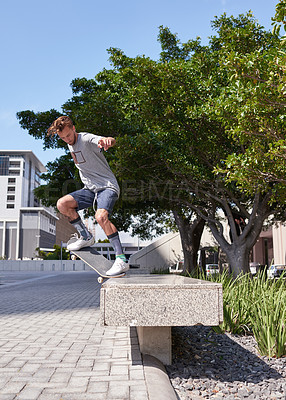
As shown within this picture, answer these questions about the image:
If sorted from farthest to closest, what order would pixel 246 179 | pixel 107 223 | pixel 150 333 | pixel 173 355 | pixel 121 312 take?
1. pixel 246 179
2. pixel 107 223
3. pixel 173 355
4. pixel 150 333
5. pixel 121 312

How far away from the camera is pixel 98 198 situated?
5.05 meters

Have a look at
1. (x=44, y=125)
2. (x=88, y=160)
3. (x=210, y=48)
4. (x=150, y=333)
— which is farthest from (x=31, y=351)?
(x=44, y=125)

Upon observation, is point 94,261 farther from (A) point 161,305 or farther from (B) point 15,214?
(B) point 15,214

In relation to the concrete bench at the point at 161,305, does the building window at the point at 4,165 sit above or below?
above

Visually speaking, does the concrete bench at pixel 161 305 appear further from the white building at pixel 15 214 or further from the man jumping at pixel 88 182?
the white building at pixel 15 214

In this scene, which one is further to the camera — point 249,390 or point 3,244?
point 3,244

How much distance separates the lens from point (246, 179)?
933 centimetres

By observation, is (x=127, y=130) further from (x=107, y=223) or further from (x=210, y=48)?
(x=107, y=223)

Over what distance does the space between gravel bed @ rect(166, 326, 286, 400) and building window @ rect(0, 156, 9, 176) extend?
4432 inches

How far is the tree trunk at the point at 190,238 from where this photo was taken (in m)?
19.8

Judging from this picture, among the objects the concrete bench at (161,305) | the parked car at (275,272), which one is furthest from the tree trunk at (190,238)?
the concrete bench at (161,305)

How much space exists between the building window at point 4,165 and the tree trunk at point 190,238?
98987 mm

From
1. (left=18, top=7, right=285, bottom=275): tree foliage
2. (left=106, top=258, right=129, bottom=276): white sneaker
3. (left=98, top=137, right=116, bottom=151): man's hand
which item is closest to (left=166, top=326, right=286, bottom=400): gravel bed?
(left=106, top=258, right=129, bottom=276): white sneaker

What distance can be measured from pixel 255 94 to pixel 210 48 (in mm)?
8915
